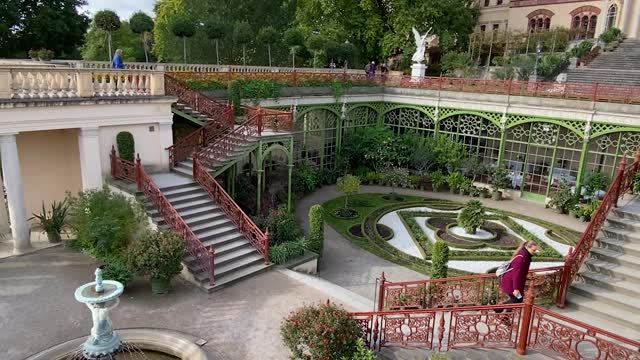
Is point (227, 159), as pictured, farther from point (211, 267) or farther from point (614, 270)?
point (614, 270)

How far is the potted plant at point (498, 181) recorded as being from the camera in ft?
68.9

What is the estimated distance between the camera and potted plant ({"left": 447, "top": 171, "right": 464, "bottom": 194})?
21688 mm

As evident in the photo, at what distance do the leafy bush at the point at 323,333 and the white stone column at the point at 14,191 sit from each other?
27.2 ft

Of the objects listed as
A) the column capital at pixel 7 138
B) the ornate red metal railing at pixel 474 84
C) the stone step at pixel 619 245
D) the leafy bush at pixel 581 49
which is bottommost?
the stone step at pixel 619 245

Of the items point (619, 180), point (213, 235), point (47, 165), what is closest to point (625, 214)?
point (619, 180)

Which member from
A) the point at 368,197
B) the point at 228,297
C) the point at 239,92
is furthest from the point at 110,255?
the point at 368,197

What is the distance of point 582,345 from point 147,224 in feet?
32.4

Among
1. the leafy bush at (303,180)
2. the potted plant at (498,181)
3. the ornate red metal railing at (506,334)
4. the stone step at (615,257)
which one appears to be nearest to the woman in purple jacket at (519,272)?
the ornate red metal railing at (506,334)

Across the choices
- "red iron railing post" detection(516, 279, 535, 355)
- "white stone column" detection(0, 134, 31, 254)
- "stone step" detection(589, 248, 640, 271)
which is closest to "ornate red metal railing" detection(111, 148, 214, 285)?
"white stone column" detection(0, 134, 31, 254)

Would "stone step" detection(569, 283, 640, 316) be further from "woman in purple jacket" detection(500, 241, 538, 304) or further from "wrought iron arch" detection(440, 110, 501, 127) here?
"wrought iron arch" detection(440, 110, 501, 127)

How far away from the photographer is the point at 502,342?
7.48m

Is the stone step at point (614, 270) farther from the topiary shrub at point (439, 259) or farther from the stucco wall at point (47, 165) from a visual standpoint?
the stucco wall at point (47, 165)

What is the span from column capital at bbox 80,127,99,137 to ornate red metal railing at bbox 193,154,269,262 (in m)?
2.71

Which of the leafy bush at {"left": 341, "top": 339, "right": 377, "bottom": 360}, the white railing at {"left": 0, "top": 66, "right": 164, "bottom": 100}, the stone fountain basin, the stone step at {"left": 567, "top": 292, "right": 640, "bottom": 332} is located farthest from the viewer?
the white railing at {"left": 0, "top": 66, "right": 164, "bottom": 100}
